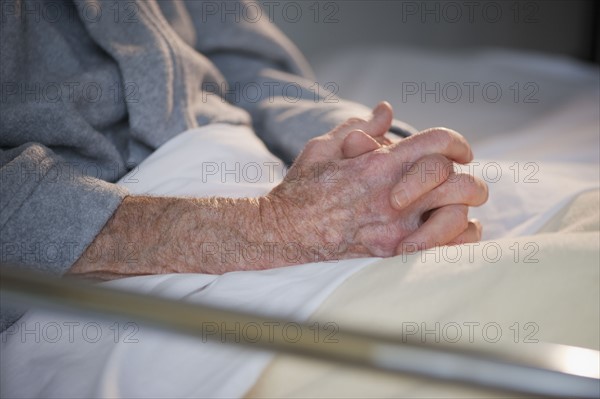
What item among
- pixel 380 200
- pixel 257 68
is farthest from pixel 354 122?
pixel 257 68

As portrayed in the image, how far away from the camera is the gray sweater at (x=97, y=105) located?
26.3 inches

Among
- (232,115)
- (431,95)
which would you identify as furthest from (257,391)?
(431,95)

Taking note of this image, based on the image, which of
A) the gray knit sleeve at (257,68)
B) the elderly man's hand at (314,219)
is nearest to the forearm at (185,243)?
the elderly man's hand at (314,219)

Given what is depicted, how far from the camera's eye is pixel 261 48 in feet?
3.86

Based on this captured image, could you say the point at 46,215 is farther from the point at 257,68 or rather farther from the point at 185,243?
the point at 257,68

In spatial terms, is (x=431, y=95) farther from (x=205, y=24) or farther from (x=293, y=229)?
(x=293, y=229)

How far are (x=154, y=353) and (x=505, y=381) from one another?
0.34 m

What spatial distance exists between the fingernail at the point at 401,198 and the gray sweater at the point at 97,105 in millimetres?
266

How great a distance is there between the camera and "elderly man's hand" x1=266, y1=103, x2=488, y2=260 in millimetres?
675

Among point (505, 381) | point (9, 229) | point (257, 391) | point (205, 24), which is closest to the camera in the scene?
point (505, 381)

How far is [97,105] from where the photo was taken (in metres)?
0.86

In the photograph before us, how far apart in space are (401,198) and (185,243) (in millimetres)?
210

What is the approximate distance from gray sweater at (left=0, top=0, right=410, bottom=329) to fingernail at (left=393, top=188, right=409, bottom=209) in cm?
27

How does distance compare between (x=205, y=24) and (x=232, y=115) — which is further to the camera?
(x=205, y=24)
